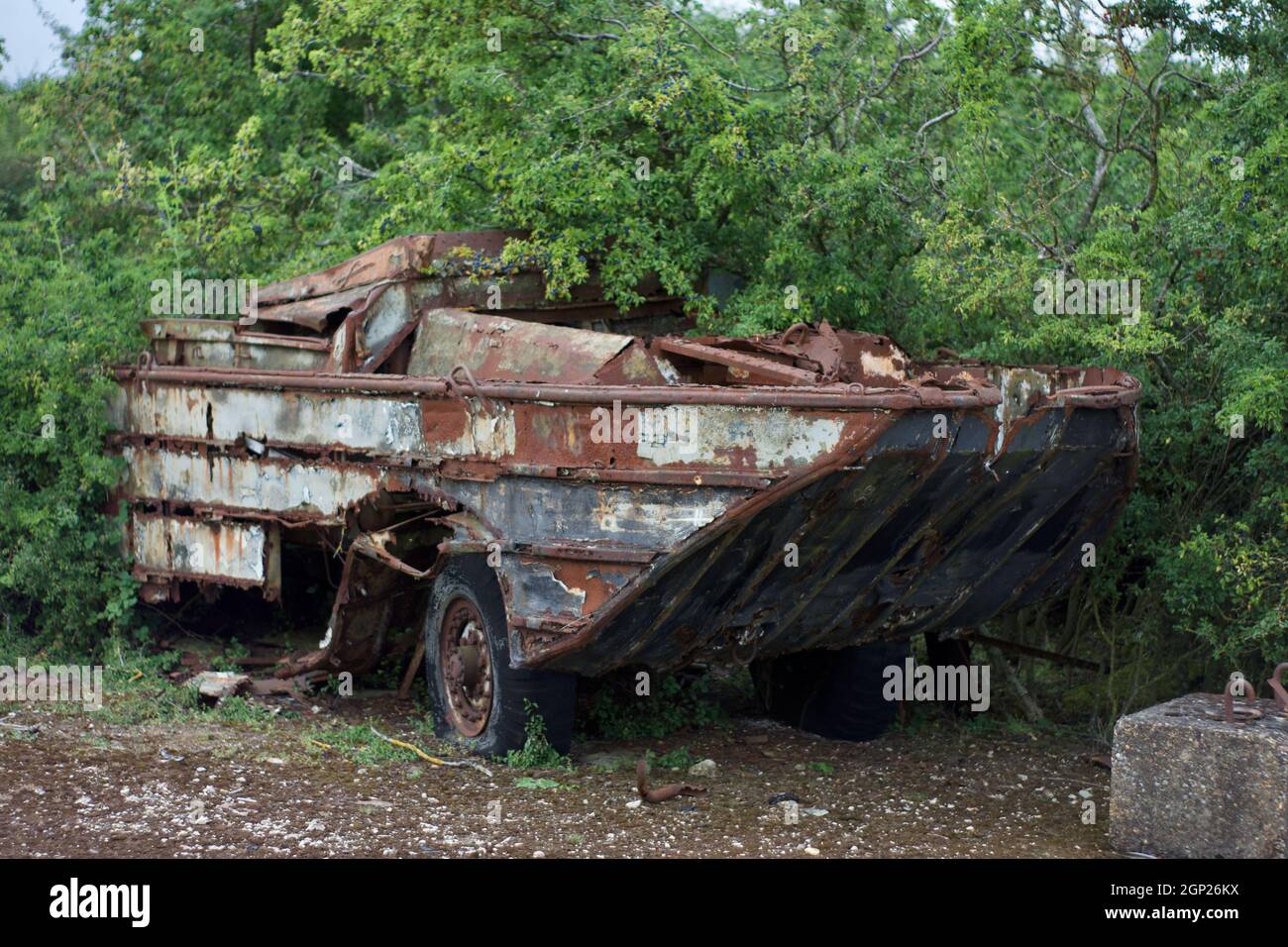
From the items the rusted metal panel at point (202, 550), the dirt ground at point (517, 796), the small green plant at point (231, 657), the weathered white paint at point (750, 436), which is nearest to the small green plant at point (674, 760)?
the dirt ground at point (517, 796)

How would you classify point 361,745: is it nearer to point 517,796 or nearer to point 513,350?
point 517,796

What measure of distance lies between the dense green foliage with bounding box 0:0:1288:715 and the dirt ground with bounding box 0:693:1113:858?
3.89 ft

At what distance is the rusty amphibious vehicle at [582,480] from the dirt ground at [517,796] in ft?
1.63

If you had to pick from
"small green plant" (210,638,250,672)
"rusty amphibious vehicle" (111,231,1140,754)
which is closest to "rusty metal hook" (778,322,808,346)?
"rusty amphibious vehicle" (111,231,1140,754)

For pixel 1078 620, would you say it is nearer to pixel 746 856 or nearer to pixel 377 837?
pixel 746 856

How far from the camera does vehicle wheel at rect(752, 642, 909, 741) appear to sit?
336 inches

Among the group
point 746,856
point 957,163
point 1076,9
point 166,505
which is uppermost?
point 1076,9

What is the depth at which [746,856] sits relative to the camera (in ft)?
20.1

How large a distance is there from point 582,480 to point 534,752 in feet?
4.86

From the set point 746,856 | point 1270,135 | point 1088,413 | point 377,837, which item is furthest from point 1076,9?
point 377,837

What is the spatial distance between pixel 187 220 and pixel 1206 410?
7.03 meters

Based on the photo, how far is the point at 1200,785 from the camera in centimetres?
601

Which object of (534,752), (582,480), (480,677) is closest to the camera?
(582,480)

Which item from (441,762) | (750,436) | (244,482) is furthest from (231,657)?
(750,436)
